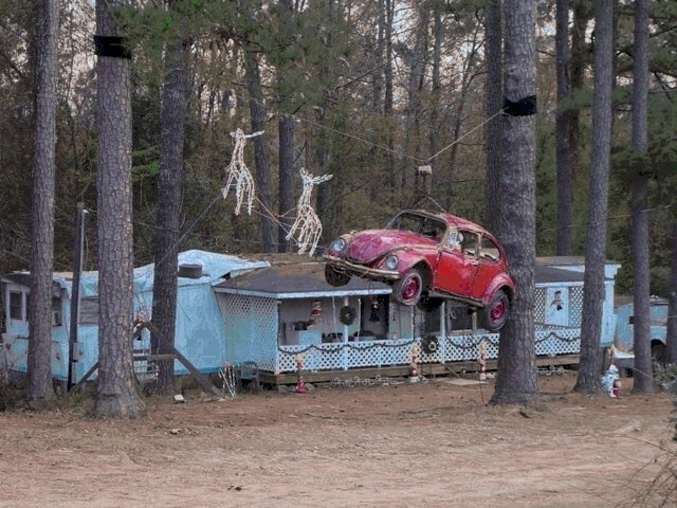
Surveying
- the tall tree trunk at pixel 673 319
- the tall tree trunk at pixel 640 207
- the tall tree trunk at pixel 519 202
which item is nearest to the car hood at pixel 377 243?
the tall tree trunk at pixel 519 202

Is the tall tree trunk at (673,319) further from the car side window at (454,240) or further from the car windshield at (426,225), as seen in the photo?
the car side window at (454,240)

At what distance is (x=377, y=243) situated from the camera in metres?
13.2

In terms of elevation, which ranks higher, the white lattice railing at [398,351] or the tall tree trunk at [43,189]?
the tall tree trunk at [43,189]

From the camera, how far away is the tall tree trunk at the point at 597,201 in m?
21.8

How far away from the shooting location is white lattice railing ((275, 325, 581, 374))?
26.6 m

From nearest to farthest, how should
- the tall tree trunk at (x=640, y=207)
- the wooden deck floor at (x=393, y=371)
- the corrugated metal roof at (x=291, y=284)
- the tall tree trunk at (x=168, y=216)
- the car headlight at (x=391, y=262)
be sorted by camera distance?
the car headlight at (x=391, y=262), the tall tree trunk at (x=168, y=216), the tall tree trunk at (x=640, y=207), the corrugated metal roof at (x=291, y=284), the wooden deck floor at (x=393, y=371)

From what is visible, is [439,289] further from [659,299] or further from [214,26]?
[659,299]

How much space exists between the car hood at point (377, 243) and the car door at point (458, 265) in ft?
0.89

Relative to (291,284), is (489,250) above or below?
above

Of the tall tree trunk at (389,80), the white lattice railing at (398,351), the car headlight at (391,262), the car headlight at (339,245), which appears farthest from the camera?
the tall tree trunk at (389,80)

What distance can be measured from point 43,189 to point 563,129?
51.5ft

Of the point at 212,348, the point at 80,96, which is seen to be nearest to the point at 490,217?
the point at 212,348

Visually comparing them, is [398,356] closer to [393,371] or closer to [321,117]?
[393,371]

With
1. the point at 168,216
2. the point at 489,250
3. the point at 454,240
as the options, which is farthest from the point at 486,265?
the point at 168,216
